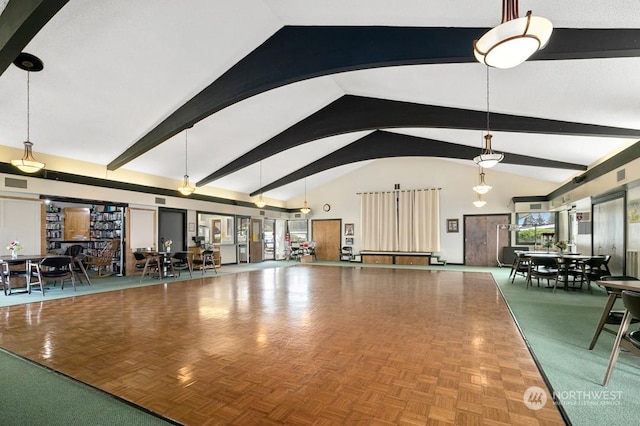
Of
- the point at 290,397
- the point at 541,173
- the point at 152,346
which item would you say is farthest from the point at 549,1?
the point at 541,173

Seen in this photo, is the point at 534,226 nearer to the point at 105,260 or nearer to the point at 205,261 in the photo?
the point at 205,261

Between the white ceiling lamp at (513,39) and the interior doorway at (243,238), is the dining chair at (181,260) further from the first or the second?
the white ceiling lamp at (513,39)

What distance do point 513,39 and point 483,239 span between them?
10.8 m

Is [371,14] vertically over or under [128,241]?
over

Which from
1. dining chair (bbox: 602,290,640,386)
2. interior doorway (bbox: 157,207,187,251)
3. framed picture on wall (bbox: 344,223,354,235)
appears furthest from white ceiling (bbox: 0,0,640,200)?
framed picture on wall (bbox: 344,223,354,235)

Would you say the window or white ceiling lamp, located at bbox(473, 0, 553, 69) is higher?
white ceiling lamp, located at bbox(473, 0, 553, 69)

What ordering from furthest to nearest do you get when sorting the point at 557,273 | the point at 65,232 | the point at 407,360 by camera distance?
the point at 65,232
the point at 557,273
the point at 407,360

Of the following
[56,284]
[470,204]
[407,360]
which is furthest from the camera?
[470,204]

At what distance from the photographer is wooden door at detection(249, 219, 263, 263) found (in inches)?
507

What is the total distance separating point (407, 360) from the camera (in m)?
2.85

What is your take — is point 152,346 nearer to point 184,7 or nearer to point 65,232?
point 184,7

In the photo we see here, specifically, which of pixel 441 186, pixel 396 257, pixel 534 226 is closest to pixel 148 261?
pixel 396 257

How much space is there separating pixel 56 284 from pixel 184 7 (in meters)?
7.17

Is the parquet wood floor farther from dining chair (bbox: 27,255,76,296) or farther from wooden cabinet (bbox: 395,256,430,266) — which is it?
wooden cabinet (bbox: 395,256,430,266)
